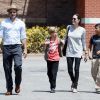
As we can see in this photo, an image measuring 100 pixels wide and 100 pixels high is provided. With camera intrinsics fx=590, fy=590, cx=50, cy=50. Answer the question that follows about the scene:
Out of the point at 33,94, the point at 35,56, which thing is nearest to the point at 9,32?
the point at 33,94

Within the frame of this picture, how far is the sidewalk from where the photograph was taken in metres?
12.7

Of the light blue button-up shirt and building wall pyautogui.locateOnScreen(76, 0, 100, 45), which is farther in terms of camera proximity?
building wall pyautogui.locateOnScreen(76, 0, 100, 45)

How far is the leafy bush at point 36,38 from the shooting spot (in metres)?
23.5

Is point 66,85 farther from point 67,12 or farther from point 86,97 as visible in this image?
point 67,12

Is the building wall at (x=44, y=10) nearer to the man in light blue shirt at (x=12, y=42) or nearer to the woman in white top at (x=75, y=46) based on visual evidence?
the woman in white top at (x=75, y=46)

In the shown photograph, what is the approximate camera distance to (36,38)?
78.4 feet

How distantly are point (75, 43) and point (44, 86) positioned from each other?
1.66m

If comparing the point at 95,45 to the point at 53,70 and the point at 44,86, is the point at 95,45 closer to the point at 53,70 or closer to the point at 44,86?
the point at 53,70

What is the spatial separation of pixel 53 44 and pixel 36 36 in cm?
1029

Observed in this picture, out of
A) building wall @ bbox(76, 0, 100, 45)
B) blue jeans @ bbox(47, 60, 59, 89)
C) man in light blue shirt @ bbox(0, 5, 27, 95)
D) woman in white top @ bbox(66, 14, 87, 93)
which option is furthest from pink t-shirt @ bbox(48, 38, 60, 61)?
building wall @ bbox(76, 0, 100, 45)

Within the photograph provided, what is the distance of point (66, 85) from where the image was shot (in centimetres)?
1484

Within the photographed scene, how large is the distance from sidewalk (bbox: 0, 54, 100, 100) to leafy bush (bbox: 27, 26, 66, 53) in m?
3.35

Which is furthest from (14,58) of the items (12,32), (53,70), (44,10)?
(44,10)

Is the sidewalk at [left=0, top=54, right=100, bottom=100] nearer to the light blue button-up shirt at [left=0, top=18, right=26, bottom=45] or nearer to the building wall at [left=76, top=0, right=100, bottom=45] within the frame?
the light blue button-up shirt at [left=0, top=18, right=26, bottom=45]
